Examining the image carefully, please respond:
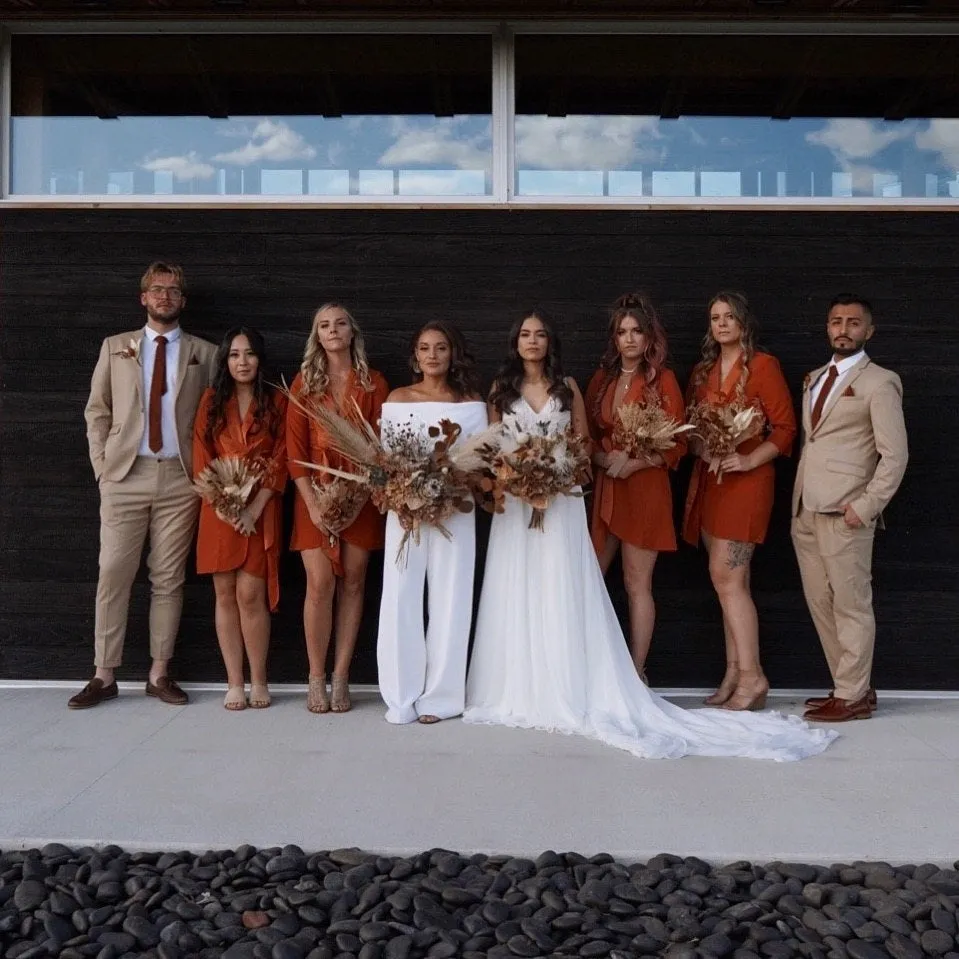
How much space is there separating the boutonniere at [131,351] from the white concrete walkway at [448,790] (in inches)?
63.1

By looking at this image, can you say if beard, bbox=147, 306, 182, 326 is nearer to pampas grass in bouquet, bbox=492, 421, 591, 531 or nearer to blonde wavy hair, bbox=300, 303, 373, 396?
blonde wavy hair, bbox=300, 303, 373, 396

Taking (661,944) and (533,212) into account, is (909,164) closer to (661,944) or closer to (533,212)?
(533,212)

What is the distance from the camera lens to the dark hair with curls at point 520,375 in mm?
4605

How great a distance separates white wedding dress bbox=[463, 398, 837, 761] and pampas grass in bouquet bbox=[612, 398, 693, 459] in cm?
25

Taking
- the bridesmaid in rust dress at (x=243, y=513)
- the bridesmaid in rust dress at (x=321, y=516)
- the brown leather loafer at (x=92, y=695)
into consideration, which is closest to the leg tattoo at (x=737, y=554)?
the bridesmaid in rust dress at (x=321, y=516)

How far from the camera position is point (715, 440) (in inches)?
181

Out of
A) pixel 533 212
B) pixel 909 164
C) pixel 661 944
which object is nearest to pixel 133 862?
pixel 661 944

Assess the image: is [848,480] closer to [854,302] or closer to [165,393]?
[854,302]

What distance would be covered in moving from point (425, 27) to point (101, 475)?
104 inches

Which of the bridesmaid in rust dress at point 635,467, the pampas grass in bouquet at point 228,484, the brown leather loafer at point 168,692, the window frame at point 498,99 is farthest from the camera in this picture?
the window frame at point 498,99

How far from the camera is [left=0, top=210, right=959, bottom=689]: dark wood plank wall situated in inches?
205

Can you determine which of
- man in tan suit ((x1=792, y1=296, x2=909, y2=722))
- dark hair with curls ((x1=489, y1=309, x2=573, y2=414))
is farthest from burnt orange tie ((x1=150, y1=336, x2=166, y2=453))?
man in tan suit ((x1=792, y1=296, x2=909, y2=722))

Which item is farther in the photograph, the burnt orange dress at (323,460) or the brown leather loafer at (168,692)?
the brown leather loafer at (168,692)

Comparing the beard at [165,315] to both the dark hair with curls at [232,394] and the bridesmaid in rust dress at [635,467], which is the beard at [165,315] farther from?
the bridesmaid in rust dress at [635,467]
